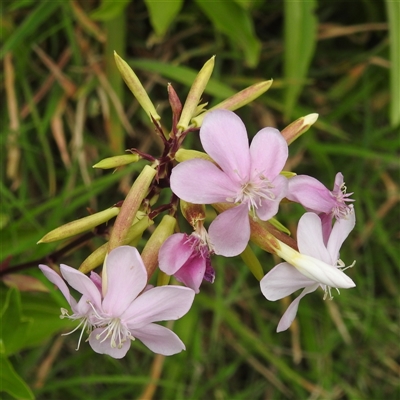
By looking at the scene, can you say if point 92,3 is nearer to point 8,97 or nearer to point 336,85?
point 8,97

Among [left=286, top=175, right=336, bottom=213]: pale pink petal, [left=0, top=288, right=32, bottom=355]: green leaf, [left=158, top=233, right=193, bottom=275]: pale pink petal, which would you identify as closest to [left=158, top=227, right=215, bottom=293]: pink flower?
→ [left=158, top=233, right=193, bottom=275]: pale pink petal

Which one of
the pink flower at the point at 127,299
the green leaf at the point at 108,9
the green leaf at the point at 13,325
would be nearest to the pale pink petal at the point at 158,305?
the pink flower at the point at 127,299

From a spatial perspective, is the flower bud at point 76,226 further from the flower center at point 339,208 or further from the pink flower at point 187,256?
the flower center at point 339,208

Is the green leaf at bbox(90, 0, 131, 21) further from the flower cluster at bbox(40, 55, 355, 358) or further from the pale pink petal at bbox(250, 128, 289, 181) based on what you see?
the pale pink petal at bbox(250, 128, 289, 181)

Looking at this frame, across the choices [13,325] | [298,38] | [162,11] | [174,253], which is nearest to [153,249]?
[174,253]

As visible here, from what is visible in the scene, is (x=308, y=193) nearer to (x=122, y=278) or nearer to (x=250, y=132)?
(x=122, y=278)
